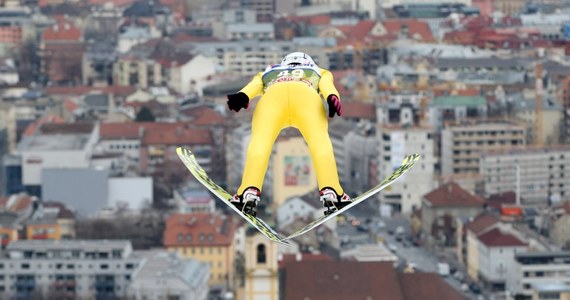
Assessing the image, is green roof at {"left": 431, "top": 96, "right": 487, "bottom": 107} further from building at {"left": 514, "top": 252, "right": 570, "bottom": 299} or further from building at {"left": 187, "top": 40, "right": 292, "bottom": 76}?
building at {"left": 514, "top": 252, "right": 570, "bottom": 299}

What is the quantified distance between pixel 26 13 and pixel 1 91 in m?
15.1

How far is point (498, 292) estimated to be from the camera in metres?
30.3

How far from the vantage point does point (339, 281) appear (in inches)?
1054

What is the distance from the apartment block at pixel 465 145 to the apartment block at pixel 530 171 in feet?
2.97

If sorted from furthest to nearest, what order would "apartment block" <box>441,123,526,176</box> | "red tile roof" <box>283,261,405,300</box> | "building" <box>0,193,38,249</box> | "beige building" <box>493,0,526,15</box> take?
"beige building" <box>493,0,526,15</box>, "apartment block" <box>441,123,526,176</box>, "building" <box>0,193,38,249</box>, "red tile roof" <box>283,261,405,300</box>

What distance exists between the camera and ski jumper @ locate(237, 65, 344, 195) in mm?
8258

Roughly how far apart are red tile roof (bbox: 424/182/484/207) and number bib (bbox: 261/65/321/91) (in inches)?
A: 1057

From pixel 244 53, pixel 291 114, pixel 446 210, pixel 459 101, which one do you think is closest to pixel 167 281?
pixel 446 210

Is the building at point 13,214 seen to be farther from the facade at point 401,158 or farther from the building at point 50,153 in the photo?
the facade at point 401,158

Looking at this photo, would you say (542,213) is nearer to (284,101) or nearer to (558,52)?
(558,52)

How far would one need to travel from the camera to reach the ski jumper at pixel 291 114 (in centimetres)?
826

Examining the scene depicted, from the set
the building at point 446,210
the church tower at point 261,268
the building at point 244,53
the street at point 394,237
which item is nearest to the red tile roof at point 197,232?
the street at point 394,237

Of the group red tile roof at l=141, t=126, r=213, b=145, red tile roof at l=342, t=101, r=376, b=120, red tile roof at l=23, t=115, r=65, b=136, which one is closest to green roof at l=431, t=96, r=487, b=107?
red tile roof at l=342, t=101, r=376, b=120

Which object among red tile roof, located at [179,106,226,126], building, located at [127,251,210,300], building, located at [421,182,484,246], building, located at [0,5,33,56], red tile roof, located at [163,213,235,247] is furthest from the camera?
building, located at [0,5,33,56]
